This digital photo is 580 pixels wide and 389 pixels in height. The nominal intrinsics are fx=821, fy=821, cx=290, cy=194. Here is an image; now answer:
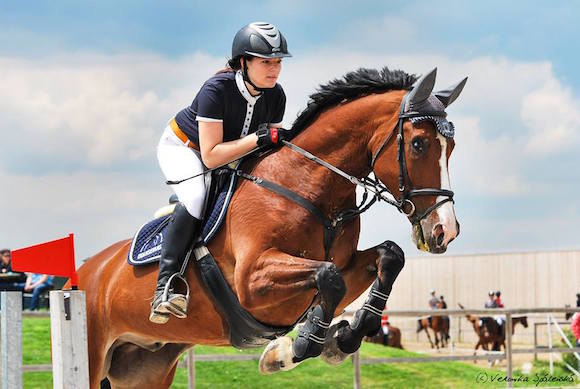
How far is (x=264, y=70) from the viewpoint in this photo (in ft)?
16.3

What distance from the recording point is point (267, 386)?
12109mm

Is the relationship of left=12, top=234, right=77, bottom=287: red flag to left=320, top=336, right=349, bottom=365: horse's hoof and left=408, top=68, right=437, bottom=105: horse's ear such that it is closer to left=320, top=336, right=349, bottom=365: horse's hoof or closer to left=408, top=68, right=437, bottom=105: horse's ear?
left=320, top=336, right=349, bottom=365: horse's hoof

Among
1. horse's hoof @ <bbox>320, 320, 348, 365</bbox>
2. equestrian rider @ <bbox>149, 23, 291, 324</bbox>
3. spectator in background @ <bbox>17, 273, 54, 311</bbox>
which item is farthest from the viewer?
spectator in background @ <bbox>17, 273, 54, 311</bbox>

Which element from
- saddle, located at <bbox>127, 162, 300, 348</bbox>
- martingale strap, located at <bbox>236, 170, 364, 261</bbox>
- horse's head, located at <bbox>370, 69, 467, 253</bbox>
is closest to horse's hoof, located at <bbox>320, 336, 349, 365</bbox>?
saddle, located at <bbox>127, 162, 300, 348</bbox>

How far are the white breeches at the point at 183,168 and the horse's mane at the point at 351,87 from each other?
68 centimetres

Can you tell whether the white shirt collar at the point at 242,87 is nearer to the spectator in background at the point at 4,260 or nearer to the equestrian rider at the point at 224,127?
the equestrian rider at the point at 224,127

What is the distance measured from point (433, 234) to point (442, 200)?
19cm

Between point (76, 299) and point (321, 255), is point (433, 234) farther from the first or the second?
point (76, 299)

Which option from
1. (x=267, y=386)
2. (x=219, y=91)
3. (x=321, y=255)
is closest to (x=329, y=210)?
(x=321, y=255)

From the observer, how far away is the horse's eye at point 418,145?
456 cm

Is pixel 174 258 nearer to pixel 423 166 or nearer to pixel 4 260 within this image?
pixel 423 166

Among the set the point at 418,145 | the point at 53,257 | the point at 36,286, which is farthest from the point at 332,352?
the point at 36,286

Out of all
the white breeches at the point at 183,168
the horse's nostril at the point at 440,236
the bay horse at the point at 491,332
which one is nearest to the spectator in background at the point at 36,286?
the white breeches at the point at 183,168

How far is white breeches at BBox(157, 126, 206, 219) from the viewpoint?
16.9 ft
